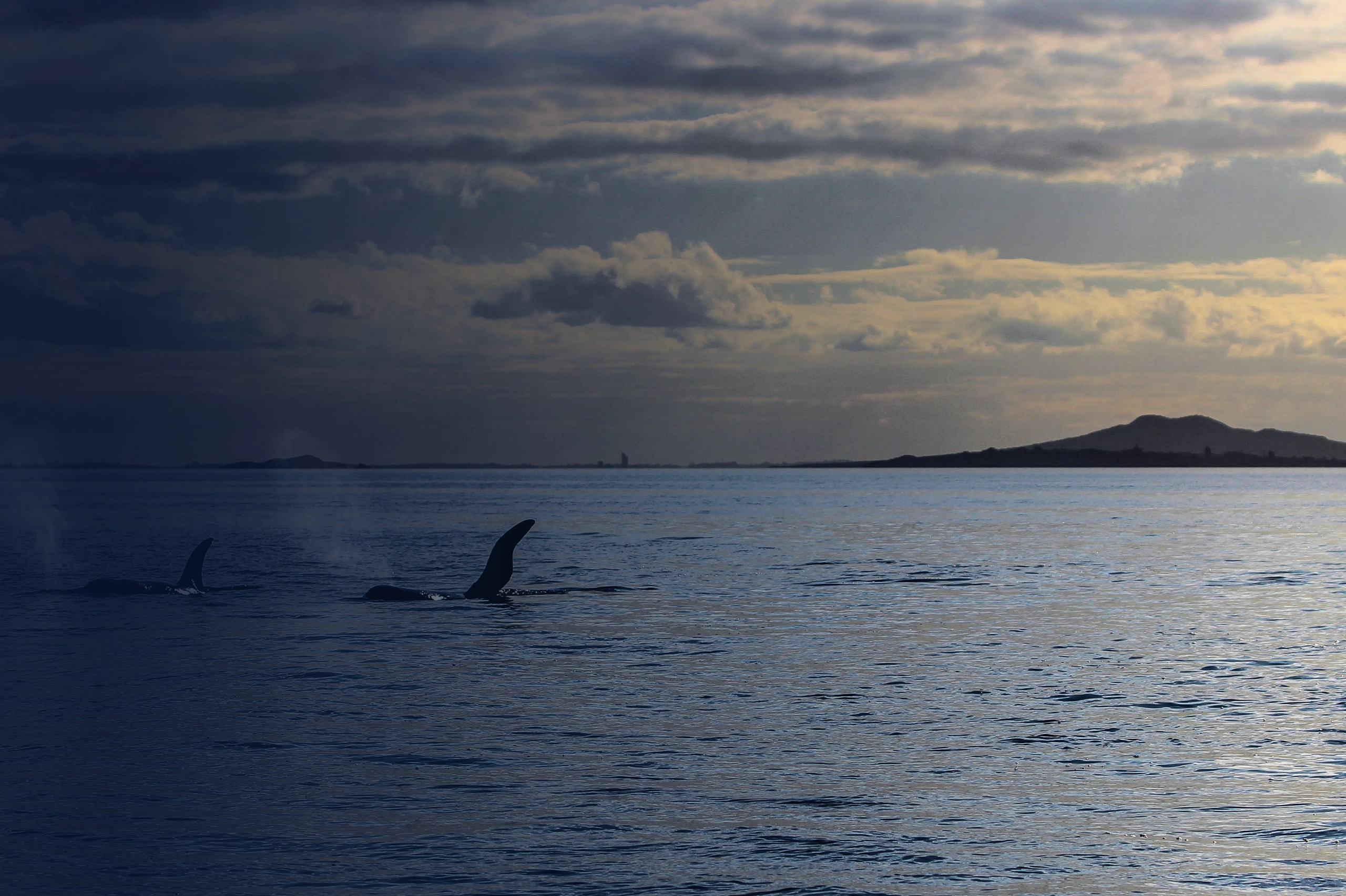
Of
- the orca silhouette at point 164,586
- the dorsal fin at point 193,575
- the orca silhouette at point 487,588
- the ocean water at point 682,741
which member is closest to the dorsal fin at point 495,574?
the orca silhouette at point 487,588

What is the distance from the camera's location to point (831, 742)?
16406 mm

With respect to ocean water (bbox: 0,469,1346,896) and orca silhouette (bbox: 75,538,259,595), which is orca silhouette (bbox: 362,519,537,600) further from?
orca silhouette (bbox: 75,538,259,595)

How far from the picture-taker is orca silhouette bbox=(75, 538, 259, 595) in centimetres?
3800

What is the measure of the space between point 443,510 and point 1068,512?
6472cm

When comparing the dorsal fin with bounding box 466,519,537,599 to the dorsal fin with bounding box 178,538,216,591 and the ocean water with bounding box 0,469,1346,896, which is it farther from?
the dorsal fin with bounding box 178,538,216,591

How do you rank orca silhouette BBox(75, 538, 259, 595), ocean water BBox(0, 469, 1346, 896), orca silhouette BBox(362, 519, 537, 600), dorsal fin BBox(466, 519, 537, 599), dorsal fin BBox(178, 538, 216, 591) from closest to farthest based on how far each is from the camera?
ocean water BBox(0, 469, 1346, 896) → orca silhouette BBox(362, 519, 537, 600) → dorsal fin BBox(466, 519, 537, 599) → orca silhouette BBox(75, 538, 259, 595) → dorsal fin BBox(178, 538, 216, 591)

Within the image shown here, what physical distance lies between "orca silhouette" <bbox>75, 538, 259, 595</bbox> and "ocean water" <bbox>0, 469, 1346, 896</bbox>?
3.54ft

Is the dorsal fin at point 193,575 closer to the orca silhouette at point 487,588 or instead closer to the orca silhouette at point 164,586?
the orca silhouette at point 164,586

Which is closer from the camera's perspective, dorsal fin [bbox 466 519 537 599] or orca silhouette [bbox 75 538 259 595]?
dorsal fin [bbox 466 519 537 599]

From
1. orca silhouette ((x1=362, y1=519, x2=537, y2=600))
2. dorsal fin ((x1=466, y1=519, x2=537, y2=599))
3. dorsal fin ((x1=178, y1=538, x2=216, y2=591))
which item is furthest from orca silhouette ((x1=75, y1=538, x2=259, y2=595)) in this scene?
dorsal fin ((x1=466, y1=519, x2=537, y2=599))

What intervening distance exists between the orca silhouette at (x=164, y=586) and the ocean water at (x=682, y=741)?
1.08 metres

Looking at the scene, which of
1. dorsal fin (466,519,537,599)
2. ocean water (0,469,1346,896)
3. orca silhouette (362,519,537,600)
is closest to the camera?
ocean water (0,469,1346,896)

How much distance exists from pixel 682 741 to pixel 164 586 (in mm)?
27573

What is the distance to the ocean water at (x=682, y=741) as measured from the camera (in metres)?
11.3
